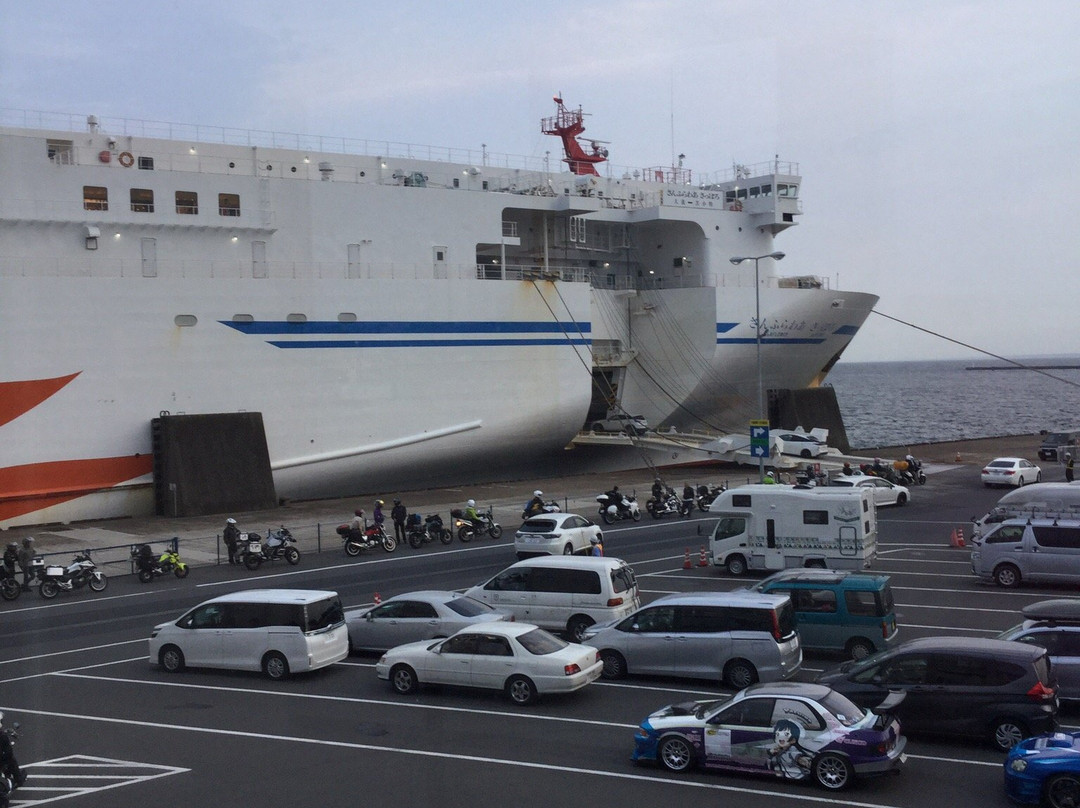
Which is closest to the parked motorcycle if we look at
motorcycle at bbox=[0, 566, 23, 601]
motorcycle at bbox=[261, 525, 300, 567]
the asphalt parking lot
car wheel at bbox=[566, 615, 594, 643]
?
motorcycle at bbox=[261, 525, 300, 567]

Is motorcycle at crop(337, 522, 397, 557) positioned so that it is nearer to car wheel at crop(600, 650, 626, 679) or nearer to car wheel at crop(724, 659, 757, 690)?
car wheel at crop(600, 650, 626, 679)

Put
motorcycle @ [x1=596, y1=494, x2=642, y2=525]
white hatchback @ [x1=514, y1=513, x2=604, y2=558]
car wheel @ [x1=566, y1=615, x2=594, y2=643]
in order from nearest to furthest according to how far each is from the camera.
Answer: car wheel @ [x1=566, y1=615, x2=594, y2=643]
white hatchback @ [x1=514, y1=513, x2=604, y2=558]
motorcycle @ [x1=596, y1=494, x2=642, y2=525]

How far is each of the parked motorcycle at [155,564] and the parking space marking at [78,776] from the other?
11.3 meters

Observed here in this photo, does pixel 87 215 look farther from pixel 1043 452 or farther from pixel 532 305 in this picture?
Result: pixel 1043 452

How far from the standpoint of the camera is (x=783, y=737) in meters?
9.48

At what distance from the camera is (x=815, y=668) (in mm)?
13945

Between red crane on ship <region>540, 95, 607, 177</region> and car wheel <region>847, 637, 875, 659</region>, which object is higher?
red crane on ship <region>540, 95, 607, 177</region>

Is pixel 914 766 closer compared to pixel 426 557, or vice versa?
pixel 914 766

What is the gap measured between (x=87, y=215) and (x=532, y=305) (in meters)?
15.2

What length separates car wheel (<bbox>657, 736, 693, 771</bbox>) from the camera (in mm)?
9797

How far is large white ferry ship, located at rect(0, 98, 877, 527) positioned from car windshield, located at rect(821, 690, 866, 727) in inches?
856

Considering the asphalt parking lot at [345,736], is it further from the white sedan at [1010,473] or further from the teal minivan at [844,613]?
the white sedan at [1010,473]

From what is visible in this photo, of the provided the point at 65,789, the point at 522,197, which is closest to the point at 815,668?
the point at 65,789

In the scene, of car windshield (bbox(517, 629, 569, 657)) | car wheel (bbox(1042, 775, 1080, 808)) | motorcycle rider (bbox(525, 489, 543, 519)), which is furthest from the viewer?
motorcycle rider (bbox(525, 489, 543, 519))
